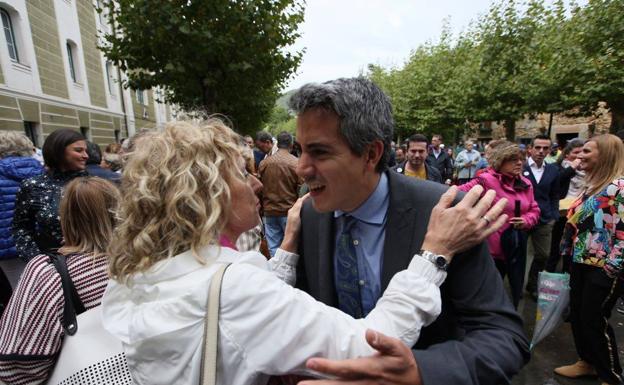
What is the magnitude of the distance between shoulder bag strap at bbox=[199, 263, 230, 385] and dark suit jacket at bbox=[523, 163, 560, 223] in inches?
196

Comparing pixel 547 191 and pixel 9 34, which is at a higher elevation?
pixel 9 34

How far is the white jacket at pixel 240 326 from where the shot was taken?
93 centimetres

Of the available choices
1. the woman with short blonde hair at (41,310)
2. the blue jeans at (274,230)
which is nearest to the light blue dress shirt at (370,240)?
the woman with short blonde hair at (41,310)

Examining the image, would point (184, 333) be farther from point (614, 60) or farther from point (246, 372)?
point (614, 60)

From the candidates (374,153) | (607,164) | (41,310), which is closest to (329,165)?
(374,153)

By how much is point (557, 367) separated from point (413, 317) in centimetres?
337

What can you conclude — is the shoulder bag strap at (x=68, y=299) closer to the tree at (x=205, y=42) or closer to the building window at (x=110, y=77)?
the tree at (x=205, y=42)

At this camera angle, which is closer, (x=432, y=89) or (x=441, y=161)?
(x=441, y=161)

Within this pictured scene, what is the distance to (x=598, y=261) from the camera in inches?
112

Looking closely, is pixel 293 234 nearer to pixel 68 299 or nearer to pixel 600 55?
pixel 68 299

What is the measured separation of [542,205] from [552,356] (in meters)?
2.00

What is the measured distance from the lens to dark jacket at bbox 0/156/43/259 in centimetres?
337

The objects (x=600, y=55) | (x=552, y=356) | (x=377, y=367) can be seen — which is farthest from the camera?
(x=600, y=55)

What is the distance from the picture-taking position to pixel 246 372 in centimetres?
95
